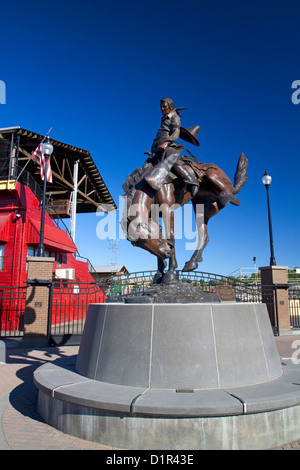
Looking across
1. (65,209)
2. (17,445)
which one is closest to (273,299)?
(17,445)

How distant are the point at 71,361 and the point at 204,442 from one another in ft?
10.7

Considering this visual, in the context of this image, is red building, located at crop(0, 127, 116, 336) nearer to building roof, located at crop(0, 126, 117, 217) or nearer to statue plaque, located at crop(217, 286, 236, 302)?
building roof, located at crop(0, 126, 117, 217)

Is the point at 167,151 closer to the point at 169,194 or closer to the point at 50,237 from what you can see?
the point at 169,194

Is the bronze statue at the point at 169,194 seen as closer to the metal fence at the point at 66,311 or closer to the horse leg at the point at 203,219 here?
the horse leg at the point at 203,219

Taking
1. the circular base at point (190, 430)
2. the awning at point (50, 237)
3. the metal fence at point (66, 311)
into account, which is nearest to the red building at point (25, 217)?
the awning at point (50, 237)

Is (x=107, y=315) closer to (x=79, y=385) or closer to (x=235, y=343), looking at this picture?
(x=79, y=385)

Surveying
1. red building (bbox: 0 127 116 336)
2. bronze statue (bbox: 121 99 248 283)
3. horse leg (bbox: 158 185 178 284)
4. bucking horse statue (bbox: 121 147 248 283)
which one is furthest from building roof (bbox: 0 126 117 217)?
horse leg (bbox: 158 185 178 284)

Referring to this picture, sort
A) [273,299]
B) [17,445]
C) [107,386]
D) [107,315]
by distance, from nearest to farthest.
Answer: [17,445]
[107,386]
[107,315]
[273,299]

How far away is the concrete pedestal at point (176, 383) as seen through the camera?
3135 mm

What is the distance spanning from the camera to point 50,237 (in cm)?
1842

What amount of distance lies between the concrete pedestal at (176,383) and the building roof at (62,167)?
1604cm

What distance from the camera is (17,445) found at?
335 cm

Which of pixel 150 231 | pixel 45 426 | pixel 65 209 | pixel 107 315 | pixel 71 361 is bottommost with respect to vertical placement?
pixel 45 426
